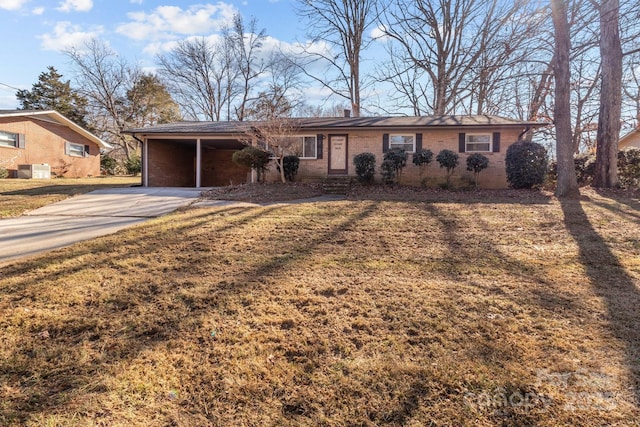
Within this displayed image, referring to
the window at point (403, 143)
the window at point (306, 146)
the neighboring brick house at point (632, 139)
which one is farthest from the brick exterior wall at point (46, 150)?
the neighboring brick house at point (632, 139)

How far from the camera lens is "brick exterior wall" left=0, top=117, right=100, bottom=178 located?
1804cm

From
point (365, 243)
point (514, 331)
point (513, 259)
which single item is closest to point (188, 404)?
point (514, 331)

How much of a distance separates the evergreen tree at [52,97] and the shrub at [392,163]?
32305 mm

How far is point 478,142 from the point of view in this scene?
13484 mm

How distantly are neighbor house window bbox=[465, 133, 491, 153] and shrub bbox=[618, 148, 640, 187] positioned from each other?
517 cm

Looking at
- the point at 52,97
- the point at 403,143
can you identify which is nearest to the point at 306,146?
the point at 403,143

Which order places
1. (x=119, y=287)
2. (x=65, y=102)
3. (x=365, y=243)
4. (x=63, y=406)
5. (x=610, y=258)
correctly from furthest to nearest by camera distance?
(x=65, y=102) < (x=365, y=243) < (x=610, y=258) < (x=119, y=287) < (x=63, y=406)

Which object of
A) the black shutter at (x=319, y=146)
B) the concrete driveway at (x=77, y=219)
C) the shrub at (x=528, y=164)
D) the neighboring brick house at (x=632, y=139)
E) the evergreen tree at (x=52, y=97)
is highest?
the evergreen tree at (x=52, y=97)

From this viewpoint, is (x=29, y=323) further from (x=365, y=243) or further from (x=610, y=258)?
(x=610, y=258)

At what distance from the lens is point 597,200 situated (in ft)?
30.3

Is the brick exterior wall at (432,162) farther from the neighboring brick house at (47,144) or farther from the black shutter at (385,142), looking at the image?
the neighboring brick house at (47,144)

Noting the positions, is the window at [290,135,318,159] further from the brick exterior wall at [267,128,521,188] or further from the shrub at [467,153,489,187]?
the shrub at [467,153,489,187]

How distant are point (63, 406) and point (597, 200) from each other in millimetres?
12003

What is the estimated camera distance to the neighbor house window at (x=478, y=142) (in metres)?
13.4
